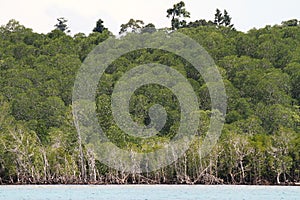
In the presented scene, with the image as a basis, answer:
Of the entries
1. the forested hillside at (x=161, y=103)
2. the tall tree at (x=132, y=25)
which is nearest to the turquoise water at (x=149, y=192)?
the forested hillside at (x=161, y=103)

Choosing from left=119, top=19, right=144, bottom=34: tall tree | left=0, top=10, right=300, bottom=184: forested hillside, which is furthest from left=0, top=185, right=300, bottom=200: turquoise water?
left=119, top=19, right=144, bottom=34: tall tree

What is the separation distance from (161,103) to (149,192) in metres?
28.0

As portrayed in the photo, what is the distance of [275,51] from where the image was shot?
290 ft

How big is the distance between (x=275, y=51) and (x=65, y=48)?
27.5 meters

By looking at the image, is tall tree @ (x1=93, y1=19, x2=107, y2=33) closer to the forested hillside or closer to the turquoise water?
the forested hillside

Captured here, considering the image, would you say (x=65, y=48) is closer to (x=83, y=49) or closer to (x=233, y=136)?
(x=83, y=49)

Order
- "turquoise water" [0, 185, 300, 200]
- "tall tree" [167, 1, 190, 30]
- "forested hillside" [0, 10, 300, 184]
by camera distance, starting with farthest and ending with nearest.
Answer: "tall tree" [167, 1, 190, 30] < "forested hillside" [0, 10, 300, 184] < "turquoise water" [0, 185, 300, 200]

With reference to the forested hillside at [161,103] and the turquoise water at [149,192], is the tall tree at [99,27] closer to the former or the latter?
the forested hillside at [161,103]

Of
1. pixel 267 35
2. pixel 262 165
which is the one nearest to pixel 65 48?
pixel 267 35

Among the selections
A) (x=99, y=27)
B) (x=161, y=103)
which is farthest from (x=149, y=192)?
(x=99, y=27)

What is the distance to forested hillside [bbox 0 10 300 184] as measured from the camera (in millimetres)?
54094

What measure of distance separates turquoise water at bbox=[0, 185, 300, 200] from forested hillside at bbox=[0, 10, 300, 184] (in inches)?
111

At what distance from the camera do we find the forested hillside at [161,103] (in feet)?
177

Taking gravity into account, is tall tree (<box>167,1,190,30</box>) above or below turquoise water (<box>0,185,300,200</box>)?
above
